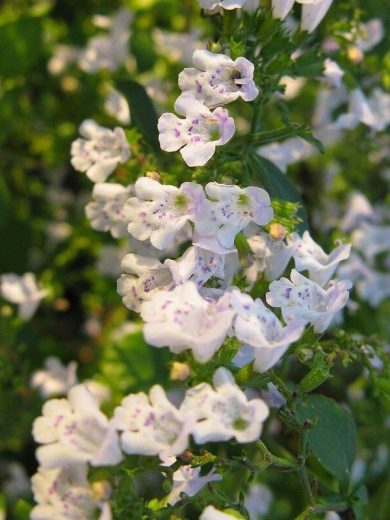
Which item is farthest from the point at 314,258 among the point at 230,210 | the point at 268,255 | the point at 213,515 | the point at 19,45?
the point at 19,45

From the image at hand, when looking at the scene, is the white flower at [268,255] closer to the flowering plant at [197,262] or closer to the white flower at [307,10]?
the flowering plant at [197,262]

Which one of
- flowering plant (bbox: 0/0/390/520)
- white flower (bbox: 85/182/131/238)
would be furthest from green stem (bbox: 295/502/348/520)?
white flower (bbox: 85/182/131/238)

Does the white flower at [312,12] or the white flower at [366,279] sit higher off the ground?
the white flower at [312,12]

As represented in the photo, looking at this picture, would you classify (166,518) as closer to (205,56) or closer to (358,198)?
(205,56)

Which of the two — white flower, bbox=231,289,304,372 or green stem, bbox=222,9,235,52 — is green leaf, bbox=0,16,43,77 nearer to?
green stem, bbox=222,9,235,52

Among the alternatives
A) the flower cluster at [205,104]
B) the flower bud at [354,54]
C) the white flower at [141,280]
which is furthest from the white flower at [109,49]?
the white flower at [141,280]

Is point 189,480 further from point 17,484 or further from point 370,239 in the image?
point 370,239

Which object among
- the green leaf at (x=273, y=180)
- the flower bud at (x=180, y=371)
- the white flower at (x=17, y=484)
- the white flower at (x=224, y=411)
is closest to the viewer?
the white flower at (x=224, y=411)
